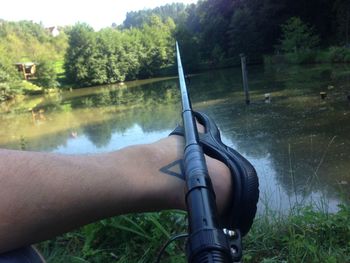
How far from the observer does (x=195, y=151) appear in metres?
0.66

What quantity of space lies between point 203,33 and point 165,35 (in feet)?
17.1

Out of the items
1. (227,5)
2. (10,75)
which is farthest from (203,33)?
(10,75)

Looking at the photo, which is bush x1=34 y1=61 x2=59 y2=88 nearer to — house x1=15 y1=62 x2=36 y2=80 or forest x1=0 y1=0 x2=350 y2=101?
forest x1=0 y1=0 x2=350 y2=101

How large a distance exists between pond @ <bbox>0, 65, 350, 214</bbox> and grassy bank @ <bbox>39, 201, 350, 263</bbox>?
51 centimetres

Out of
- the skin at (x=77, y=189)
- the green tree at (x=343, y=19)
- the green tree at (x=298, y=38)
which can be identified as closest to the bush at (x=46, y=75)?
the green tree at (x=298, y=38)

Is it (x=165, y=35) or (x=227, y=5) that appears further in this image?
(x=165, y=35)

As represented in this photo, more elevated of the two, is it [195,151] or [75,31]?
[75,31]

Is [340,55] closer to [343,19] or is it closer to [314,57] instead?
[314,57]

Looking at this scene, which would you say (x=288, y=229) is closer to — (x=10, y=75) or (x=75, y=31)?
(x=10, y=75)

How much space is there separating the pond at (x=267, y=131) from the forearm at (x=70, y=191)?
4.94 ft

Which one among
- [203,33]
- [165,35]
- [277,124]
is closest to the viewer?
[277,124]

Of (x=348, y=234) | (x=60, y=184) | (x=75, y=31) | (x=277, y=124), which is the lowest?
(x=277, y=124)

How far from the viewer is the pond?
15.1 ft

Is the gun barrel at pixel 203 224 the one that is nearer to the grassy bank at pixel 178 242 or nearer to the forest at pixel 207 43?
the grassy bank at pixel 178 242
